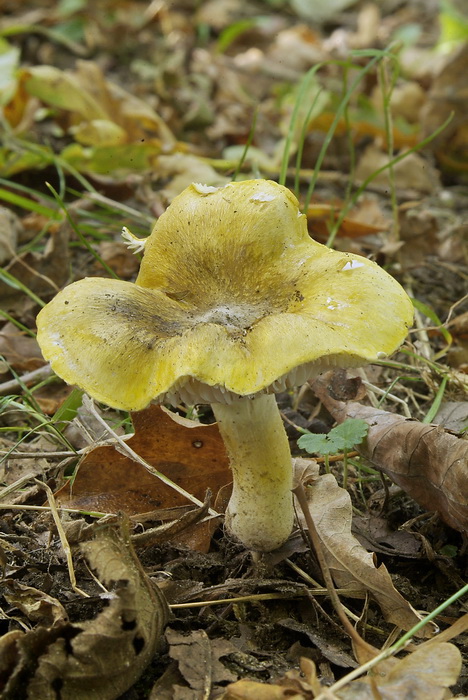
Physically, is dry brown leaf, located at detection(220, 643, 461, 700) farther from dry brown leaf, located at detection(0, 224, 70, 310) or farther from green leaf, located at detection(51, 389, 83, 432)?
dry brown leaf, located at detection(0, 224, 70, 310)

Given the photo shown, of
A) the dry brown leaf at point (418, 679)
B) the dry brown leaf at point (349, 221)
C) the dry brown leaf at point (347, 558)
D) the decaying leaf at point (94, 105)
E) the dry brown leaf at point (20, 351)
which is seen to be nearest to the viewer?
the dry brown leaf at point (418, 679)

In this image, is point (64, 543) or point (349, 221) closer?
point (64, 543)

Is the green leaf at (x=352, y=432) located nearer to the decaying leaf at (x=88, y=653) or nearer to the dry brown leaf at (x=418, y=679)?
the dry brown leaf at (x=418, y=679)

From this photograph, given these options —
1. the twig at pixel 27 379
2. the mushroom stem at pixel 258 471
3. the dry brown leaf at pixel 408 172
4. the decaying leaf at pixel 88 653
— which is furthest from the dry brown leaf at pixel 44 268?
the dry brown leaf at pixel 408 172

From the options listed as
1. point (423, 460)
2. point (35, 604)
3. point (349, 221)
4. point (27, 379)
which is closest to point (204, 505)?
point (35, 604)

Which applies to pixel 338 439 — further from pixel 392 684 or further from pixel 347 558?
pixel 392 684
